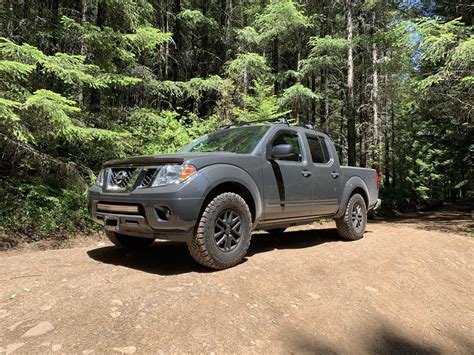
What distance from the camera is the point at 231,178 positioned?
14.8 feet

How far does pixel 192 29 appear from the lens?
64.5ft

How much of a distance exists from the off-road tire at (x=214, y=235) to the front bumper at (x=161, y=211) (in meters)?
0.12

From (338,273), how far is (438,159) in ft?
85.4

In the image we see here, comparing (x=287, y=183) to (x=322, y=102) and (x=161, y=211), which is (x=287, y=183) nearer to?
(x=161, y=211)

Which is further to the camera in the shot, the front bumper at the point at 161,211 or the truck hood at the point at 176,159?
the truck hood at the point at 176,159

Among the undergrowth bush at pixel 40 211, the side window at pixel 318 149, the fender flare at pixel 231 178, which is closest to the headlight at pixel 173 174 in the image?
the fender flare at pixel 231 178

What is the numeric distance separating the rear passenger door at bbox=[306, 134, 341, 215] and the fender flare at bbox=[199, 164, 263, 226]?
147 cm

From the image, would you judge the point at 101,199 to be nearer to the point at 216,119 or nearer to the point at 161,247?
the point at 161,247

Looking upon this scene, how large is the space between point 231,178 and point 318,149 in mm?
2601

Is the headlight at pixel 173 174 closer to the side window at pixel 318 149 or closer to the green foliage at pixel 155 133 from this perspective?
the side window at pixel 318 149

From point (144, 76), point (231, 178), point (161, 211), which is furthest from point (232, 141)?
point (144, 76)

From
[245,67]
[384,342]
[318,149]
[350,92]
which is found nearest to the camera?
[384,342]

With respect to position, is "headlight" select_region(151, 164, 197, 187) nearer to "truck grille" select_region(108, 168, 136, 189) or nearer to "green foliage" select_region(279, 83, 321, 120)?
"truck grille" select_region(108, 168, 136, 189)

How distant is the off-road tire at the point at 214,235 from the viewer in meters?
4.14
